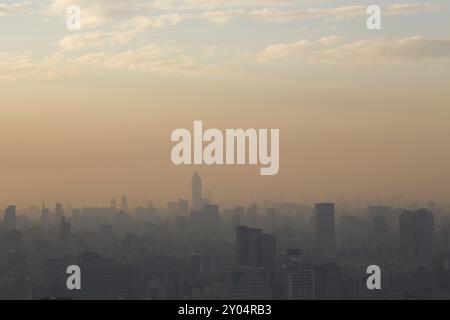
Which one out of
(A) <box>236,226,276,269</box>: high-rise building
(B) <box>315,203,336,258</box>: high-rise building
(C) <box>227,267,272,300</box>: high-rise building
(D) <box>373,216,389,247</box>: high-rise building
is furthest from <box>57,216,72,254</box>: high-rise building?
(D) <box>373,216,389,247</box>: high-rise building

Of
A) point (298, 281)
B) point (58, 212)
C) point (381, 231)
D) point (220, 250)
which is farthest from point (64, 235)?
point (381, 231)

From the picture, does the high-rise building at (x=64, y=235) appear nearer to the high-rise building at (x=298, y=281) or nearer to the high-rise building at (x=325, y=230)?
the high-rise building at (x=298, y=281)

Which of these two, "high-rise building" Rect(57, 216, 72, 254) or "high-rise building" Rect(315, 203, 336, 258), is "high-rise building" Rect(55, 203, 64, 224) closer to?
"high-rise building" Rect(57, 216, 72, 254)

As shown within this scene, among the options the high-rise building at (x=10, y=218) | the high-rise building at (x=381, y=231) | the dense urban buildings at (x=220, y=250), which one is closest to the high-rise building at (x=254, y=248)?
the dense urban buildings at (x=220, y=250)

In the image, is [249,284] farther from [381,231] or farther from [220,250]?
[381,231]
